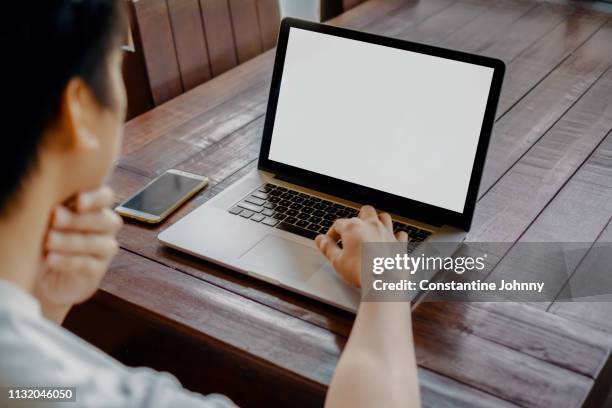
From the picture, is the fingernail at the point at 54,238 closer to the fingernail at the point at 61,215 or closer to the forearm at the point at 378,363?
the fingernail at the point at 61,215

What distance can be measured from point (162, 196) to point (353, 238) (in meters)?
0.39

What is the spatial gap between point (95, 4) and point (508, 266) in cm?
73

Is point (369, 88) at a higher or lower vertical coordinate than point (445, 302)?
higher

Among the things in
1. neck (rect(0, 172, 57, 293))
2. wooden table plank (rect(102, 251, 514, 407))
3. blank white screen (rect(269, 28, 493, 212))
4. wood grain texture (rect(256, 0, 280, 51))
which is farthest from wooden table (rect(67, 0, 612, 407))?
neck (rect(0, 172, 57, 293))

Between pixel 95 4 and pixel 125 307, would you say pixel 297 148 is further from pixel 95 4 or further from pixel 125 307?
pixel 95 4

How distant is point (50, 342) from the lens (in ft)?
2.18

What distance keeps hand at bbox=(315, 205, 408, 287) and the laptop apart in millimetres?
25

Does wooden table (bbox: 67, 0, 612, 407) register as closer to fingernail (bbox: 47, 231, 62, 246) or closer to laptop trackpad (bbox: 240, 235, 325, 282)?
laptop trackpad (bbox: 240, 235, 325, 282)

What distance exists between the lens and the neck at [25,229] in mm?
703

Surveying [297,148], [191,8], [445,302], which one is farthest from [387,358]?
[191,8]

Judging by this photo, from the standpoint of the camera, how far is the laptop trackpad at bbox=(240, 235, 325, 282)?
112 cm

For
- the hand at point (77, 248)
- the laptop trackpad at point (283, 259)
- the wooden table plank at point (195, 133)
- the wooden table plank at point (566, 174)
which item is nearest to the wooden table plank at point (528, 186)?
the wooden table plank at point (566, 174)

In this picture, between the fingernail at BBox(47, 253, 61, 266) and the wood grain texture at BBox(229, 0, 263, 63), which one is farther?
the wood grain texture at BBox(229, 0, 263, 63)

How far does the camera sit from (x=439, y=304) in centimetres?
109
